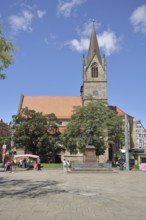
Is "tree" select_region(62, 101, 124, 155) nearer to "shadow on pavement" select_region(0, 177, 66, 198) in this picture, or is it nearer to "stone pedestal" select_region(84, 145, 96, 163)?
"stone pedestal" select_region(84, 145, 96, 163)

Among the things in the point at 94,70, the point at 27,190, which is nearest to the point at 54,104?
the point at 94,70

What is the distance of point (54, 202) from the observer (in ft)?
37.5

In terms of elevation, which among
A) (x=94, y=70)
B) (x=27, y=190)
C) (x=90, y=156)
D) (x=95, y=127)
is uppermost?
(x=94, y=70)

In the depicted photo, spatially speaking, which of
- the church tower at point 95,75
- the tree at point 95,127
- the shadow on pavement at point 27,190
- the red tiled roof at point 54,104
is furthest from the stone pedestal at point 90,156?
the red tiled roof at point 54,104

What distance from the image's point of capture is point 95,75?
2761 inches

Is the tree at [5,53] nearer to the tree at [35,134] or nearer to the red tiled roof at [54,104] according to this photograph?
the tree at [35,134]

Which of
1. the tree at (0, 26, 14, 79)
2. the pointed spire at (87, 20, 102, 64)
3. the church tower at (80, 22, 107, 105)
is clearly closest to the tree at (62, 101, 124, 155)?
the church tower at (80, 22, 107, 105)

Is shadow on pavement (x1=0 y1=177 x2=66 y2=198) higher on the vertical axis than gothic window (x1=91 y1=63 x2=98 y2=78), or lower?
lower

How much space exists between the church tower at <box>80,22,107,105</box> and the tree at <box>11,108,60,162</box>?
41.7 ft

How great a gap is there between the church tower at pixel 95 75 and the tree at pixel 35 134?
41.7ft

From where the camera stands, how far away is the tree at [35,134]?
2318 inches

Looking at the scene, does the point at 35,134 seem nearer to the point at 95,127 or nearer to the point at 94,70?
the point at 95,127

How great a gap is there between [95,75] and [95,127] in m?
20.8

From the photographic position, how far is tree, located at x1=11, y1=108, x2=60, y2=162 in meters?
58.9
